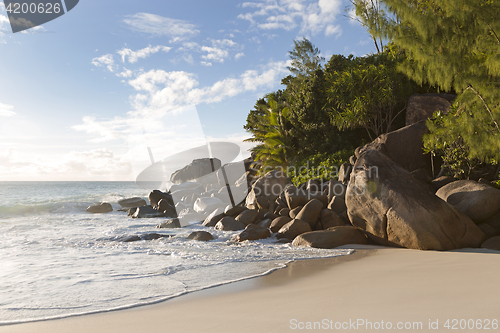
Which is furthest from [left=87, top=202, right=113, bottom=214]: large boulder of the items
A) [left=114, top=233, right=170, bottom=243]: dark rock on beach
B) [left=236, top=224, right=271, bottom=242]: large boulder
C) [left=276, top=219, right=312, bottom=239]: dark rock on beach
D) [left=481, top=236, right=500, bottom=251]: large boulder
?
[left=481, top=236, right=500, bottom=251]: large boulder

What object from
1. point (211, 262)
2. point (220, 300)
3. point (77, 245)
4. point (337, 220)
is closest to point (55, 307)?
point (220, 300)

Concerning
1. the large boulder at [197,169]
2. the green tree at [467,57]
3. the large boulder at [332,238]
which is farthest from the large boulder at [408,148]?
the large boulder at [197,169]

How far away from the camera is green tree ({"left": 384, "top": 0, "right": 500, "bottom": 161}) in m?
6.86

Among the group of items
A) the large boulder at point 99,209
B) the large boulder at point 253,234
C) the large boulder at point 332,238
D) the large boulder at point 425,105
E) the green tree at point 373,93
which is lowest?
the large boulder at point 332,238

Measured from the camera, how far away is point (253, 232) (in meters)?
8.36

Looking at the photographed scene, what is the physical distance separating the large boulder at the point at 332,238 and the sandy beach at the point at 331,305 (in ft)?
7.08

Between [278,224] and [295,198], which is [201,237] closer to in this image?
[278,224]

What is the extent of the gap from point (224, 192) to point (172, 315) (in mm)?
14467

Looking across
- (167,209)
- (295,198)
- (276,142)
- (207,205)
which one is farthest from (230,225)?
(276,142)

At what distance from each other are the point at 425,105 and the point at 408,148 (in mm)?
3083

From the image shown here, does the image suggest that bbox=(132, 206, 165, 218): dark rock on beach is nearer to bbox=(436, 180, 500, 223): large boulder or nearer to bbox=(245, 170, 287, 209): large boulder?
bbox=(245, 170, 287, 209): large boulder

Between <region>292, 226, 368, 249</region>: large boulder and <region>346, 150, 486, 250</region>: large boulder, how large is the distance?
0.25 metres

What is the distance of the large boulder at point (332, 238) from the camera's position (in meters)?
7.03

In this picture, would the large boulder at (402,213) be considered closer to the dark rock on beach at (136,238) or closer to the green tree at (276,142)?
the dark rock on beach at (136,238)
